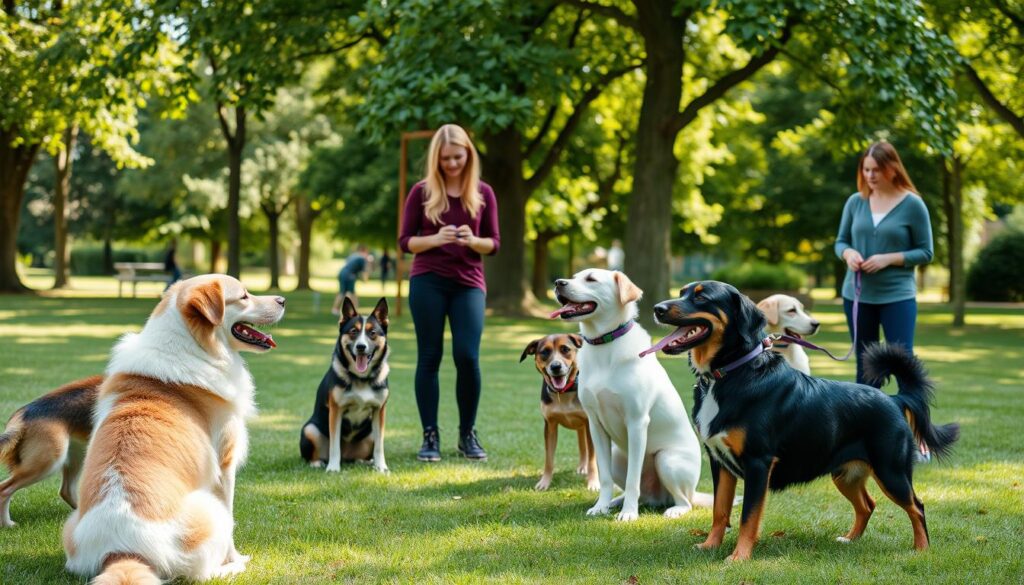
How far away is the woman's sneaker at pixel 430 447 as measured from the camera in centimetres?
730

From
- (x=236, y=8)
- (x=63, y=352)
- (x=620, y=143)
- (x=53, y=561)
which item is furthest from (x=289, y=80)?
(x=53, y=561)

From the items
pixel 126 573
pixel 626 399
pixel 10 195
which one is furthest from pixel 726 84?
pixel 10 195

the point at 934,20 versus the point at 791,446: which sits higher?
the point at 934,20

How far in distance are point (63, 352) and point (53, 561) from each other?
35.0 ft

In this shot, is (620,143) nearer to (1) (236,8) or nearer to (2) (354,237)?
(2) (354,237)

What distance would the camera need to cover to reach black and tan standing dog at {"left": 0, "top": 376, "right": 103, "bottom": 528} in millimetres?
4938

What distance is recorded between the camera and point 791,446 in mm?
4629

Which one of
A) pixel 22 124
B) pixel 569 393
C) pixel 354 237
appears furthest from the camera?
pixel 354 237

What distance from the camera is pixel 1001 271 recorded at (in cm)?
3925

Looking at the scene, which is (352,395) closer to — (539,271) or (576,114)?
(576,114)

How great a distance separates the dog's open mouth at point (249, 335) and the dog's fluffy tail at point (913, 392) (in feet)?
10.9

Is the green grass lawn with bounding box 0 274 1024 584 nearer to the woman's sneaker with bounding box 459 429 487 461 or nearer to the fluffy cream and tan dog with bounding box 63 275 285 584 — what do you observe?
the woman's sneaker with bounding box 459 429 487 461

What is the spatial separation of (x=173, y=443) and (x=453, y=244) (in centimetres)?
335

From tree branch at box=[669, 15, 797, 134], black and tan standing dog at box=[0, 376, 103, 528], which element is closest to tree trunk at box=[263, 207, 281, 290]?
tree branch at box=[669, 15, 797, 134]
